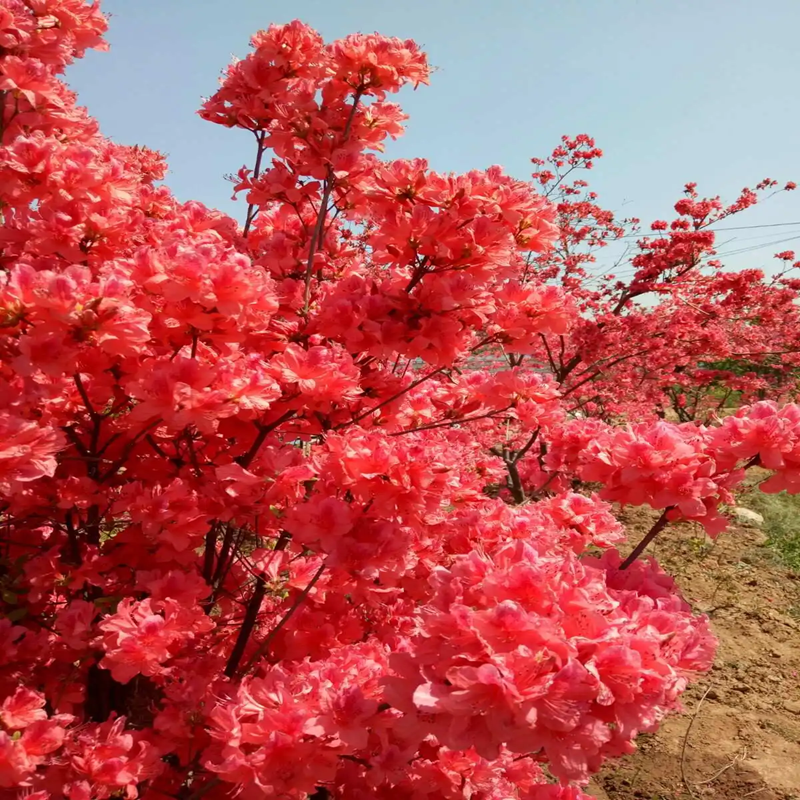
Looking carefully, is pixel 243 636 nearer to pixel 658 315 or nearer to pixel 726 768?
pixel 726 768

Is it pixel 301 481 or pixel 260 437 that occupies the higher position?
pixel 260 437

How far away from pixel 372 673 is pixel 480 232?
42.6 inches

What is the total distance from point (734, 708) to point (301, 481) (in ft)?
11.9

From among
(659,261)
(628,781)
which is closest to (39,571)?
(628,781)

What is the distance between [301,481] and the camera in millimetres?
1598

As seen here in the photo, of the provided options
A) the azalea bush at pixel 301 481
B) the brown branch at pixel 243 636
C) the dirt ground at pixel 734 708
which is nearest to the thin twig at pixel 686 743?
the dirt ground at pixel 734 708

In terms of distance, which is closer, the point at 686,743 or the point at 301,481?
the point at 301,481

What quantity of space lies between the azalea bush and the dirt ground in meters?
1.94

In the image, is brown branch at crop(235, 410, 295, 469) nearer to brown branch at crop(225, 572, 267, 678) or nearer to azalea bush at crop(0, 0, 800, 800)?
azalea bush at crop(0, 0, 800, 800)

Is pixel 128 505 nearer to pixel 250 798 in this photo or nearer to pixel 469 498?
pixel 250 798

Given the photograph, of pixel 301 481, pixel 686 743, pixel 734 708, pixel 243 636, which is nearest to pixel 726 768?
pixel 686 743

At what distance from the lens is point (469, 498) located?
1.94 metres

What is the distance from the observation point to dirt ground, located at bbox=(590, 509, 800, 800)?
312cm

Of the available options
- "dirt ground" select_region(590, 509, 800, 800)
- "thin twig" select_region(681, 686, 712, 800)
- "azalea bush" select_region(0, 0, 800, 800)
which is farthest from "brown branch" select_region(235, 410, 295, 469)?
"thin twig" select_region(681, 686, 712, 800)
